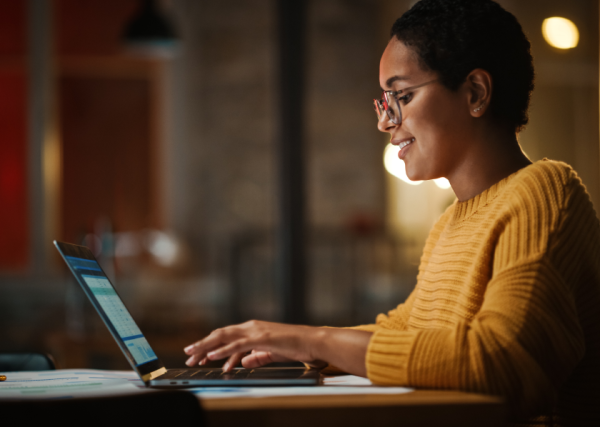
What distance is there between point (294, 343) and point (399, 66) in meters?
0.54

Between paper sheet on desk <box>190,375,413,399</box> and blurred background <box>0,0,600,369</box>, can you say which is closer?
paper sheet on desk <box>190,375,413,399</box>

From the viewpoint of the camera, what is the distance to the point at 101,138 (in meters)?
5.58

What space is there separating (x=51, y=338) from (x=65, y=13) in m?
3.38

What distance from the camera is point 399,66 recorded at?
117 centimetres

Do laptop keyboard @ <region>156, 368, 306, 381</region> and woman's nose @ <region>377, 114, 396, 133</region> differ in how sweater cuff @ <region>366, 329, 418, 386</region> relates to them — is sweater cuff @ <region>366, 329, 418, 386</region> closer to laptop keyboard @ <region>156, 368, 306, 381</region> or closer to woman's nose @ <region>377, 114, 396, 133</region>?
laptop keyboard @ <region>156, 368, 306, 381</region>

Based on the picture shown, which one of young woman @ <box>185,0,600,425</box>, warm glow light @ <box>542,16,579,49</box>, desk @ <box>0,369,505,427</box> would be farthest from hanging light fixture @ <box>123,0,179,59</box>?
desk @ <box>0,369,505,427</box>

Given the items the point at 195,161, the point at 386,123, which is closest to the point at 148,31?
the point at 195,161

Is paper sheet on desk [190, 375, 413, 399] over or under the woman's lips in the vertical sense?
under

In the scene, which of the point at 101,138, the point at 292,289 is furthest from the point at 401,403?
the point at 101,138

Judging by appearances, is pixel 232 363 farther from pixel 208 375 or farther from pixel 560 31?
pixel 560 31

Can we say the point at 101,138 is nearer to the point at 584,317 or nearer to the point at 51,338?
the point at 51,338

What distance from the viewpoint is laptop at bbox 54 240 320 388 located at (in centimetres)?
95

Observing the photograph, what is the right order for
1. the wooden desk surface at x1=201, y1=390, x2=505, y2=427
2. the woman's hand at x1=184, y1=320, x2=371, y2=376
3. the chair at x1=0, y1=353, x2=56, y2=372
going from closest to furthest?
the wooden desk surface at x1=201, y1=390, x2=505, y2=427 < the woman's hand at x1=184, y1=320, x2=371, y2=376 < the chair at x1=0, y1=353, x2=56, y2=372

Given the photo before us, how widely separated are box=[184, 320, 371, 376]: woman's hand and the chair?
0.60 metres
